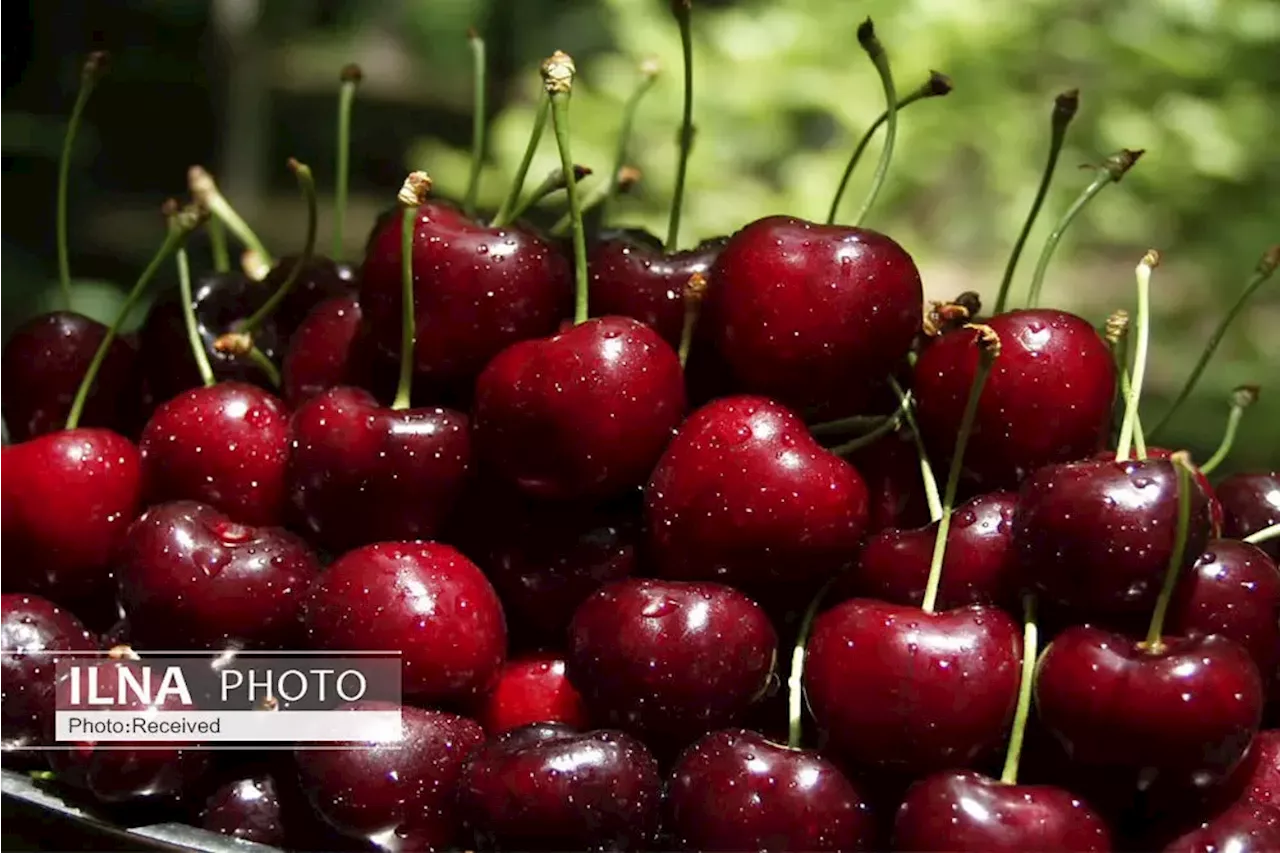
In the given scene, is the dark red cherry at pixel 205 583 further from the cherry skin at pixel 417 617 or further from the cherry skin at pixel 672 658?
the cherry skin at pixel 672 658

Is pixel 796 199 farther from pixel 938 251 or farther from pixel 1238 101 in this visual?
pixel 1238 101

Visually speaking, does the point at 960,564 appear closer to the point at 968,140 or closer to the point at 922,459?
the point at 922,459

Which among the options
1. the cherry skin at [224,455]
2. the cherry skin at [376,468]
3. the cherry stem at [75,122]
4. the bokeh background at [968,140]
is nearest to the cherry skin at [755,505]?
the cherry skin at [376,468]

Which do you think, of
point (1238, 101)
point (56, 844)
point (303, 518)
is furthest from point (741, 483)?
point (1238, 101)

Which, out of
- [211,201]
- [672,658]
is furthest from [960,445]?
[211,201]

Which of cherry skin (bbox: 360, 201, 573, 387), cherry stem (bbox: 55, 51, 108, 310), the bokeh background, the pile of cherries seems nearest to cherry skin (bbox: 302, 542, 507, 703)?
the pile of cherries
